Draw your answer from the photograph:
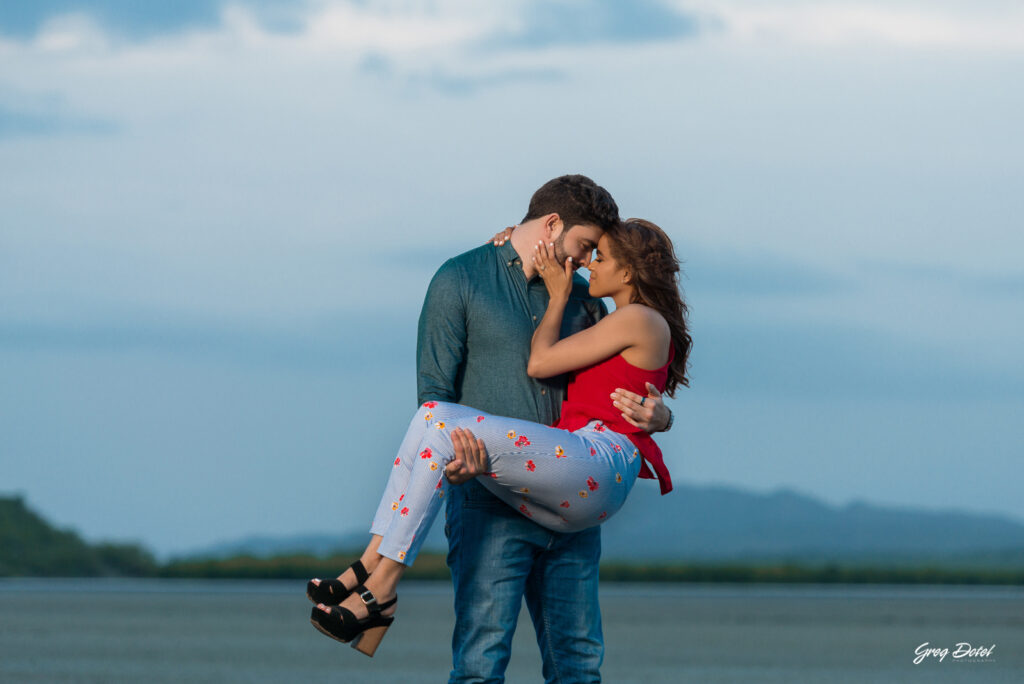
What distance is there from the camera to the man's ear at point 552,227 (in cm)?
550

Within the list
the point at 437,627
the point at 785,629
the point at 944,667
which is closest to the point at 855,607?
the point at 785,629

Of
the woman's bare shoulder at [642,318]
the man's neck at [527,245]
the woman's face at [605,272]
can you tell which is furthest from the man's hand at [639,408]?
the man's neck at [527,245]

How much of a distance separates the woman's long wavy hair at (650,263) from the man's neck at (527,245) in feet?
1.07

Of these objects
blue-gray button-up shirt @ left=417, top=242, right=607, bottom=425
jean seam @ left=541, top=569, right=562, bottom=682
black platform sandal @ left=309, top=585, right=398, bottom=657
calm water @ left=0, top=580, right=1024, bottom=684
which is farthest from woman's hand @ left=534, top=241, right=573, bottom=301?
calm water @ left=0, top=580, right=1024, bottom=684

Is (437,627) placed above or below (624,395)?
below

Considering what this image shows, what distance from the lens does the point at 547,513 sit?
5.28 meters

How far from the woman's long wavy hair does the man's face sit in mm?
113

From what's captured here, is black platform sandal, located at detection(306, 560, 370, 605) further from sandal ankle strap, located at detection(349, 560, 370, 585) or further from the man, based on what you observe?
the man

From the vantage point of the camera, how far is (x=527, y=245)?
5.61 m

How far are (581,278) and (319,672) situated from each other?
6746mm

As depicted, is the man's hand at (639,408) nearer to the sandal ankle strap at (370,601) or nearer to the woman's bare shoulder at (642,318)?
the woman's bare shoulder at (642,318)

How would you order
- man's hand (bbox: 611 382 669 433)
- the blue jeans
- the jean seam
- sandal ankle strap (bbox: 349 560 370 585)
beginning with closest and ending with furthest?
1. sandal ankle strap (bbox: 349 560 370 585)
2. the blue jeans
3. man's hand (bbox: 611 382 669 433)
4. the jean seam

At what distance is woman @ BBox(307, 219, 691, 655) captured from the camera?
5059 mm

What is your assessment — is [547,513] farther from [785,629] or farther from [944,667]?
[785,629]
